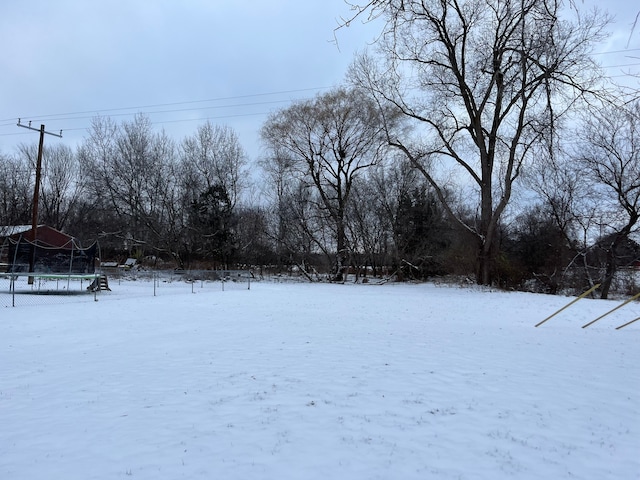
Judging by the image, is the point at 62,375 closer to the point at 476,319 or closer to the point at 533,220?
the point at 476,319

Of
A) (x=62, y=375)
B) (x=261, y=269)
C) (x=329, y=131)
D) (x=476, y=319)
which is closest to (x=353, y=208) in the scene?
(x=329, y=131)

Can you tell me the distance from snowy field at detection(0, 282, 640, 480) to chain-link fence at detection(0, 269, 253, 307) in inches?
316

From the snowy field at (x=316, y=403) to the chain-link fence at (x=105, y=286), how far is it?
316 inches

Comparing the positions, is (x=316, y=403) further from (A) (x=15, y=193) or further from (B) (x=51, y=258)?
(A) (x=15, y=193)

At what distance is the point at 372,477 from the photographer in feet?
10.7

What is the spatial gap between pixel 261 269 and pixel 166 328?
2712 cm

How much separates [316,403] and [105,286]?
21022 mm

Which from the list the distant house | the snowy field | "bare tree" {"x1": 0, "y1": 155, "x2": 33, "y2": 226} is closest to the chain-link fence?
the distant house

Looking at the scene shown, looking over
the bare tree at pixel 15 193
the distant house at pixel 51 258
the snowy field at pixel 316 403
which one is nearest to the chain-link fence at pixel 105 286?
the distant house at pixel 51 258

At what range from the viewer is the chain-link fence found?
1736 cm

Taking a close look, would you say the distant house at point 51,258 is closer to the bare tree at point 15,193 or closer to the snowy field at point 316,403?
the snowy field at point 316,403

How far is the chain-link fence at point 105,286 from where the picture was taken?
17359 millimetres

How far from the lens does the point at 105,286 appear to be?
22.7m

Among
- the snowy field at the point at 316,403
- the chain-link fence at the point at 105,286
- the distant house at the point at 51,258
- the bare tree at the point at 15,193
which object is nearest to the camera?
the snowy field at the point at 316,403
